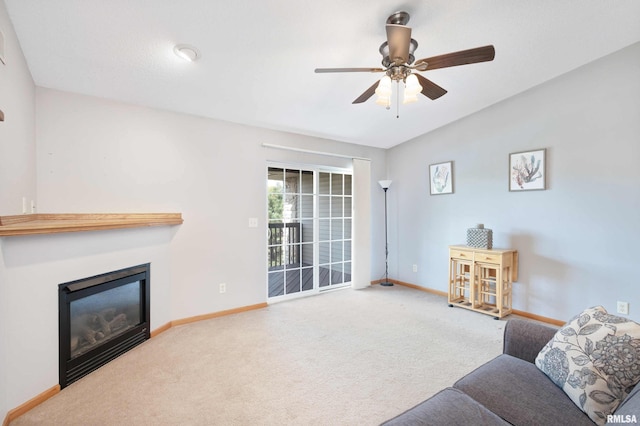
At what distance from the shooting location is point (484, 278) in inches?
144

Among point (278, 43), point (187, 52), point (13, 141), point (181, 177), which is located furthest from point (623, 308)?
point (13, 141)

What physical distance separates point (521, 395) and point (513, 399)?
0.17 feet

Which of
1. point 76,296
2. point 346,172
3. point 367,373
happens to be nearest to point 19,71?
point 76,296

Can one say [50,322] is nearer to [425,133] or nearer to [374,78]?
[374,78]

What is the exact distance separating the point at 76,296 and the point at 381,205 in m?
4.18

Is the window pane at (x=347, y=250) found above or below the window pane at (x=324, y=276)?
above

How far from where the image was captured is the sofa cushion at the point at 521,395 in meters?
1.21

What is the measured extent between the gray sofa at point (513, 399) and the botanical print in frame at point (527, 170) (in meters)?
2.31

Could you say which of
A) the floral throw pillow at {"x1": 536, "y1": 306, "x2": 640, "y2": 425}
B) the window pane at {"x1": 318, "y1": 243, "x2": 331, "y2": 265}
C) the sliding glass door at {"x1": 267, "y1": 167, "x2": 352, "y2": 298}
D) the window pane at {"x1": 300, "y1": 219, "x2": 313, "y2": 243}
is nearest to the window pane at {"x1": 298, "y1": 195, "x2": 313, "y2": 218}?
the sliding glass door at {"x1": 267, "y1": 167, "x2": 352, "y2": 298}

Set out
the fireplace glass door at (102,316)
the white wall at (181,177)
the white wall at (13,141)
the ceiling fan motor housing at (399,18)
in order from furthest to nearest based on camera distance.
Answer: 1. the white wall at (181,177)
2. the fireplace glass door at (102,316)
3. the ceiling fan motor housing at (399,18)
4. the white wall at (13,141)

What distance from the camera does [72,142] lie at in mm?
2656

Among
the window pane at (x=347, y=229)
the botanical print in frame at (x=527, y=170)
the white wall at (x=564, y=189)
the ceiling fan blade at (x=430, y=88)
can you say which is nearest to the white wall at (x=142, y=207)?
the window pane at (x=347, y=229)

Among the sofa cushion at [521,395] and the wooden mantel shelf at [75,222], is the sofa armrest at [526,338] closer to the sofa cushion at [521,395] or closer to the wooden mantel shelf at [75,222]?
the sofa cushion at [521,395]

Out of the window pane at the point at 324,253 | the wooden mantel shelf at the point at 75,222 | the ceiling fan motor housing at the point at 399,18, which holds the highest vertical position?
the ceiling fan motor housing at the point at 399,18
